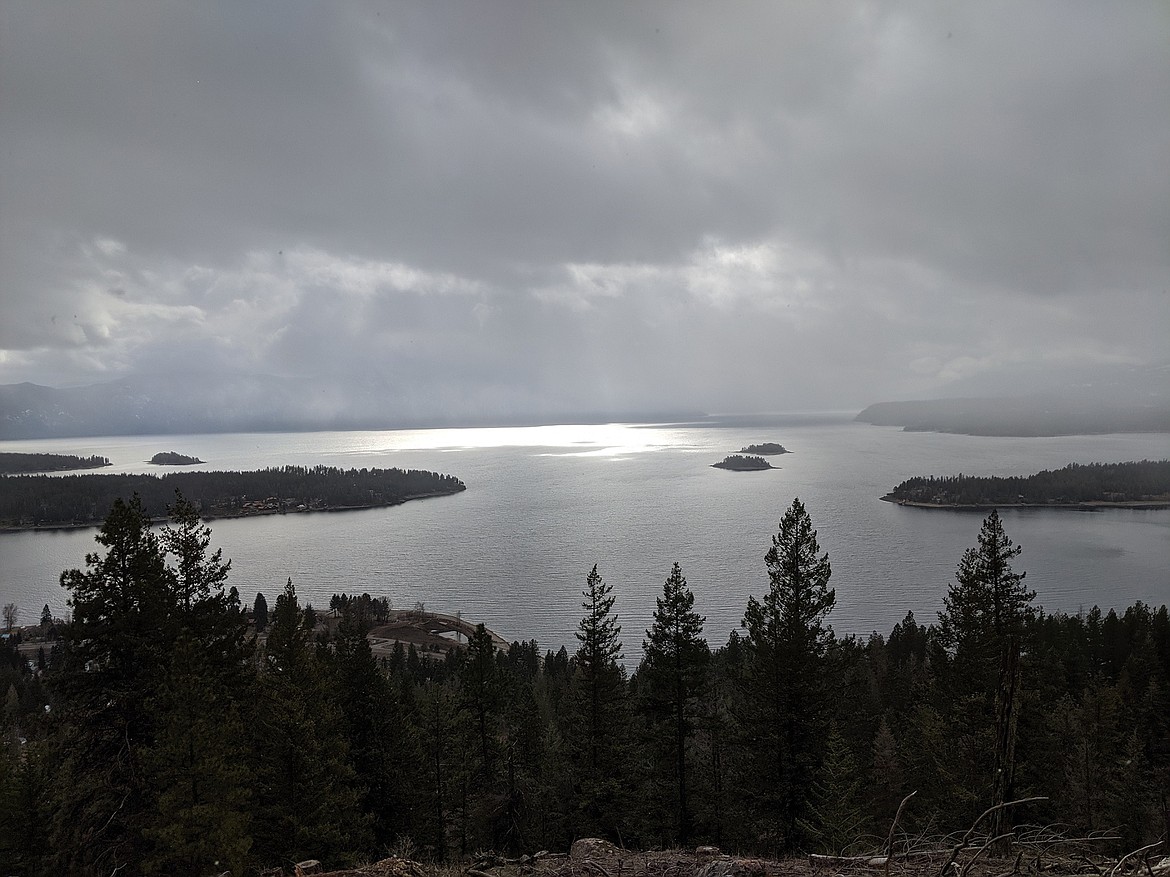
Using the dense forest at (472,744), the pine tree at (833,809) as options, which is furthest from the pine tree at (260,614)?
the pine tree at (833,809)

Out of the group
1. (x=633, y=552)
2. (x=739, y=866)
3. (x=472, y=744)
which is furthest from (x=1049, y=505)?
(x=739, y=866)

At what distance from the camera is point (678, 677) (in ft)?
49.4

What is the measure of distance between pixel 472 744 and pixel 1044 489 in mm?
149139

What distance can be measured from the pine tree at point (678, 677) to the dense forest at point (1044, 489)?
11549 centimetres

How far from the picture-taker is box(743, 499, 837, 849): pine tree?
13.5 m

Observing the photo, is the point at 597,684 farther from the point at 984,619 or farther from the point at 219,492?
the point at 219,492

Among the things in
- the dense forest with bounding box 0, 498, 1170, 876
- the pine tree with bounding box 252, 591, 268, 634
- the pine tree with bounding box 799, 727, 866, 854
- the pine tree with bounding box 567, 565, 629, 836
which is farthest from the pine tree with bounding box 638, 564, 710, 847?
the pine tree with bounding box 252, 591, 268, 634

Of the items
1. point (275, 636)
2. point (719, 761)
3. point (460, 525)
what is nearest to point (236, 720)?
point (275, 636)

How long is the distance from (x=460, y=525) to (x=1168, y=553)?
10706cm

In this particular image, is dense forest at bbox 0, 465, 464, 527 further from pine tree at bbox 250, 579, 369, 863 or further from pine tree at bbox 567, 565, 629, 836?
pine tree at bbox 567, 565, 629, 836

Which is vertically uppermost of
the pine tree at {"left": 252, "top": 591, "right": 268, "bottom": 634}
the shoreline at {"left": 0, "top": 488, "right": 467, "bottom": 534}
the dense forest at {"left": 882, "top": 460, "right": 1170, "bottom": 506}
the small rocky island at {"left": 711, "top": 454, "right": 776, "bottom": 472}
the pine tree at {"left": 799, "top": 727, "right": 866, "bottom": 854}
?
the small rocky island at {"left": 711, "top": 454, "right": 776, "bottom": 472}

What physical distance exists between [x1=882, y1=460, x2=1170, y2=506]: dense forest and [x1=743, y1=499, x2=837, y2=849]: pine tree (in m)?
114

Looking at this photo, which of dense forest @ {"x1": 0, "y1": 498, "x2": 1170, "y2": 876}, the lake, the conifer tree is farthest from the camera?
the lake

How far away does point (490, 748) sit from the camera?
57.7ft
